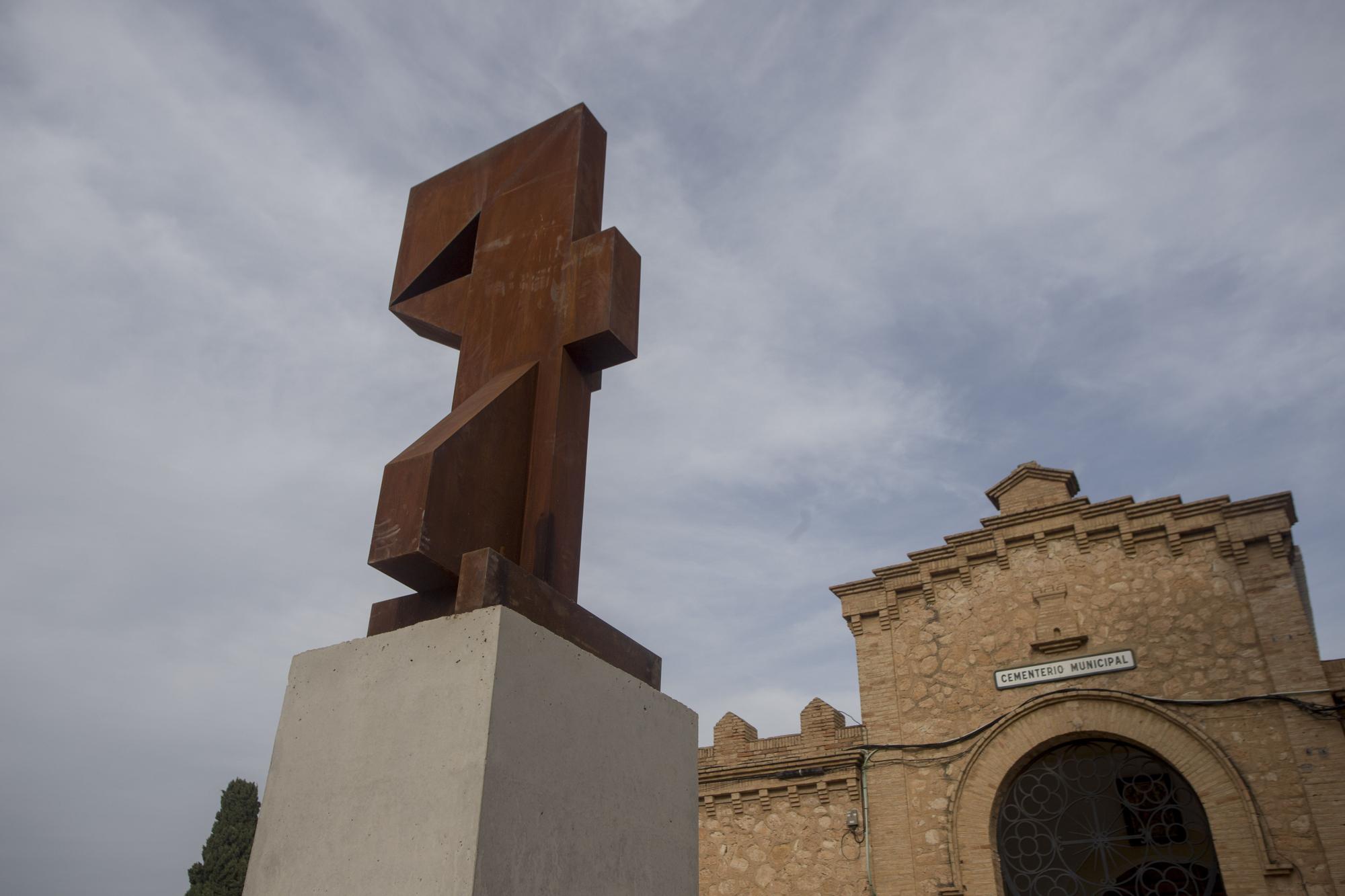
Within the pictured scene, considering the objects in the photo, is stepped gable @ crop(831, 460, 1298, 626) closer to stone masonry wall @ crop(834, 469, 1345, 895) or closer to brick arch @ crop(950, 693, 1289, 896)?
stone masonry wall @ crop(834, 469, 1345, 895)

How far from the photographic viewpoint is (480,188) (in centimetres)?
339

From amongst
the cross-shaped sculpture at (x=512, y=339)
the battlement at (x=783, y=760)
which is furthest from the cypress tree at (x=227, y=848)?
the cross-shaped sculpture at (x=512, y=339)

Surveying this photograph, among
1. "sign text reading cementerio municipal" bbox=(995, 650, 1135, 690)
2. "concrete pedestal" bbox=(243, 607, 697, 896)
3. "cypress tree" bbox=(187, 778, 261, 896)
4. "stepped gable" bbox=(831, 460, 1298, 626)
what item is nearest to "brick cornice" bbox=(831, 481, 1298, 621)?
"stepped gable" bbox=(831, 460, 1298, 626)

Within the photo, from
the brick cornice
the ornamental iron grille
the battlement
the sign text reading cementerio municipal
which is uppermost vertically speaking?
the brick cornice

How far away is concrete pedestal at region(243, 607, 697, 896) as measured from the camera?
183cm

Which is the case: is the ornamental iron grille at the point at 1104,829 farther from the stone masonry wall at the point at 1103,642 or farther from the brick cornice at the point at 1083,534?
the brick cornice at the point at 1083,534

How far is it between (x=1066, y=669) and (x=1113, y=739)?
84 cm

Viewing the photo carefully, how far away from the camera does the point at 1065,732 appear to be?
10344 millimetres

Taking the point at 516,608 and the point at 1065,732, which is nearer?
the point at 516,608

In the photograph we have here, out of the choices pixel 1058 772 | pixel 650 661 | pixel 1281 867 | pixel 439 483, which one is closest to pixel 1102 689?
pixel 1058 772

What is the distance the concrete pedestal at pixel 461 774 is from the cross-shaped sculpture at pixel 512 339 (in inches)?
12.8

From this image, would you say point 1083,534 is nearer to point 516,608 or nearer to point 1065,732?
point 1065,732

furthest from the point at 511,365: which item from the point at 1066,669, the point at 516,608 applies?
the point at 1066,669

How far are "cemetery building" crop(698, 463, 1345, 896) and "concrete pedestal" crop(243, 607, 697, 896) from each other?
363 inches
